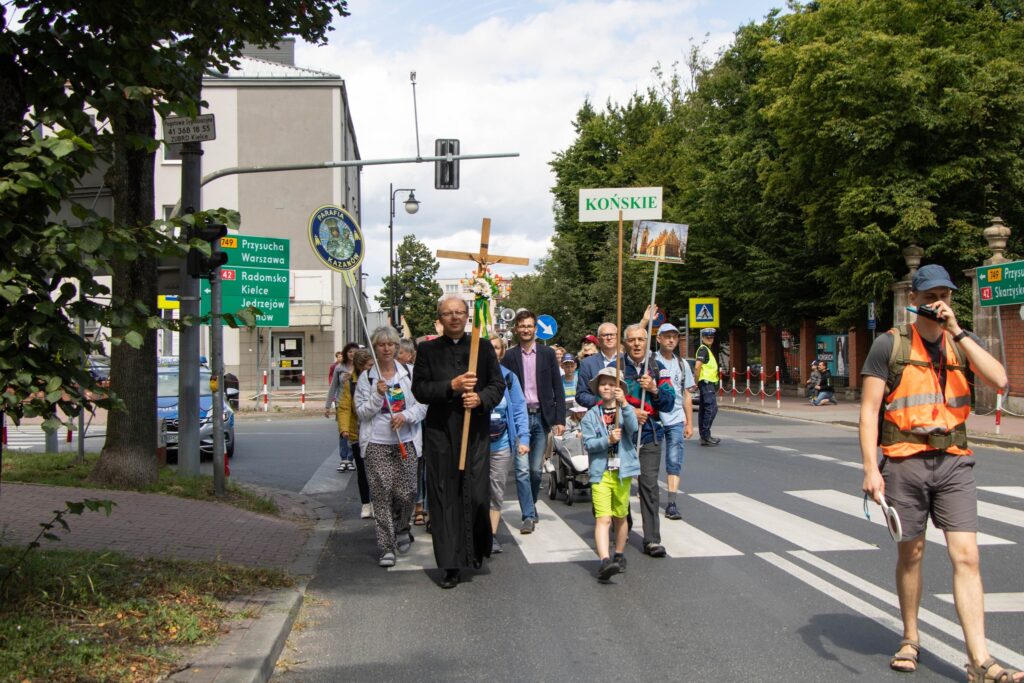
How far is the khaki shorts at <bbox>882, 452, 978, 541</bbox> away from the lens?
15.2 feet

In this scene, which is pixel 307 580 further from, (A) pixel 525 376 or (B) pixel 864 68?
(B) pixel 864 68

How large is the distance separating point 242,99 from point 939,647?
43.4 meters

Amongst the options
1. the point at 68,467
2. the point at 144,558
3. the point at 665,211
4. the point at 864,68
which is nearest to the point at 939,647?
the point at 144,558

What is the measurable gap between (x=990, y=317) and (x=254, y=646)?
22.2 m

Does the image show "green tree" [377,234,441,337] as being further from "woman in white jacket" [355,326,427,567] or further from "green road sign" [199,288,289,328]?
"woman in white jacket" [355,326,427,567]

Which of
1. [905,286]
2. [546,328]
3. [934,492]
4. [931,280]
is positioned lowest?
[934,492]

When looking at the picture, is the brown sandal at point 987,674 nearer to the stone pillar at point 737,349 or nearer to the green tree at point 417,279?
the stone pillar at point 737,349

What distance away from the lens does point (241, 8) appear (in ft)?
26.8

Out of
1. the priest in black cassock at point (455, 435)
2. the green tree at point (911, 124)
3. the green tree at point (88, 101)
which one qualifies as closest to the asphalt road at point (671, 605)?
the priest in black cassock at point (455, 435)

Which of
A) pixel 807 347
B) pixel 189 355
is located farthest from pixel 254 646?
pixel 807 347

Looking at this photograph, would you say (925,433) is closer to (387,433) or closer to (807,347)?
(387,433)

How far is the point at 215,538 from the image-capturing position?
7938mm

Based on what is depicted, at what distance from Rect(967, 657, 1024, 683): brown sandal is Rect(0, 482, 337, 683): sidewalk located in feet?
10.6

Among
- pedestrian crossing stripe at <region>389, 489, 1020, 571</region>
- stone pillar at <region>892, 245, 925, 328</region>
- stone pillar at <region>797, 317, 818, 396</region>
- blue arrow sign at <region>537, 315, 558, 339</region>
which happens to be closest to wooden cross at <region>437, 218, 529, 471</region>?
pedestrian crossing stripe at <region>389, 489, 1020, 571</region>
